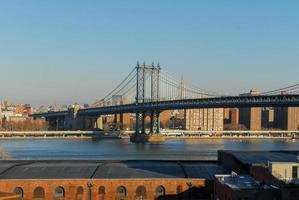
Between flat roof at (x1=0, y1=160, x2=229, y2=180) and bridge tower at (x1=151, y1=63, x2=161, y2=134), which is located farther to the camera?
bridge tower at (x1=151, y1=63, x2=161, y2=134)

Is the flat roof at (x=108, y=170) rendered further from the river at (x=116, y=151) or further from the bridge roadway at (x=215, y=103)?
the bridge roadway at (x=215, y=103)

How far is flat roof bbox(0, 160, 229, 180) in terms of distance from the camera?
21.2 metres

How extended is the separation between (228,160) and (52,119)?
91234 millimetres

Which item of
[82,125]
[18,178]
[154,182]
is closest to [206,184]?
[154,182]

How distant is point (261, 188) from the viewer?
1642 cm

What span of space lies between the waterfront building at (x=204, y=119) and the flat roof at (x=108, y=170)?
88511 millimetres

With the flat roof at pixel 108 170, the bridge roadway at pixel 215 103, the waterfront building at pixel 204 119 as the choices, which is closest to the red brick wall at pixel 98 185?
the flat roof at pixel 108 170

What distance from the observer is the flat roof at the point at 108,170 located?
21172mm

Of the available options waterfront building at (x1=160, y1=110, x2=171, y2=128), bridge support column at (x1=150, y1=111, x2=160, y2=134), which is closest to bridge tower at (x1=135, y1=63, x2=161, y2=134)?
bridge support column at (x1=150, y1=111, x2=160, y2=134)

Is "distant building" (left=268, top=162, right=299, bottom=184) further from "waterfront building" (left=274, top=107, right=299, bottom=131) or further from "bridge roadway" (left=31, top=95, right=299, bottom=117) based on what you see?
"waterfront building" (left=274, top=107, right=299, bottom=131)

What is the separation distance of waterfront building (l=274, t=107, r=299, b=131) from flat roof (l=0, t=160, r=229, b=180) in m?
92.5

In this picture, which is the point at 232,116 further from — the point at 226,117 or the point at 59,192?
the point at 59,192

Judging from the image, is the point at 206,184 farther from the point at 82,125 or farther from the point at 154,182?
the point at 82,125

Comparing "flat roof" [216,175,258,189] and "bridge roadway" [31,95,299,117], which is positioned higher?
"bridge roadway" [31,95,299,117]
